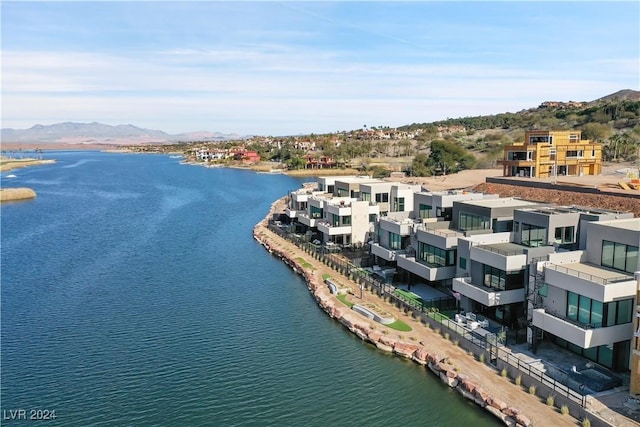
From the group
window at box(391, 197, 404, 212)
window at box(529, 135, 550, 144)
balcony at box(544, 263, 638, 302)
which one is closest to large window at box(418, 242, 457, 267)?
balcony at box(544, 263, 638, 302)

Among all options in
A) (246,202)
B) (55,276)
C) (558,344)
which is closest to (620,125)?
(246,202)

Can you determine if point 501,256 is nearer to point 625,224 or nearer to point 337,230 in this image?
point 625,224

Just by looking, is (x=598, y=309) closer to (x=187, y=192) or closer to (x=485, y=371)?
(x=485, y=371)

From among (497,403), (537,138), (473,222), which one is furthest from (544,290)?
(537,138)

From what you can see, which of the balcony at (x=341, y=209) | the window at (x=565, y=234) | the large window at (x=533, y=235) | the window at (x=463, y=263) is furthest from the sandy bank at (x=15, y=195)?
the window at (x=565, y=234)

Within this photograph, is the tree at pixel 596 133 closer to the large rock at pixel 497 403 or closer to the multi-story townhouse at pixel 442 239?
the multi-story townhouse at pixel 442 239
